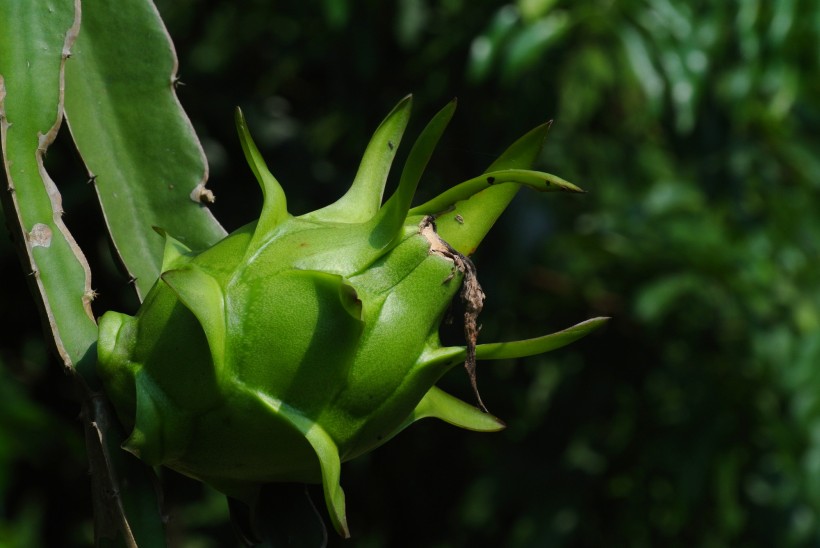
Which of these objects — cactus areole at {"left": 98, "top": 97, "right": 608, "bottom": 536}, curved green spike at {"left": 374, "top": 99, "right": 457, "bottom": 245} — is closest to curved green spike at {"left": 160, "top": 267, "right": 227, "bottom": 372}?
cactus areole at {"left": 98, "top": 97, "right": 608, "bottom": 536}

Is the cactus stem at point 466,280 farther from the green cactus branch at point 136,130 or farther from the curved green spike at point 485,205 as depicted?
the green cactus branch at point 136,130

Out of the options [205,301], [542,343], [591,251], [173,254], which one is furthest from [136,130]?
[591,251]

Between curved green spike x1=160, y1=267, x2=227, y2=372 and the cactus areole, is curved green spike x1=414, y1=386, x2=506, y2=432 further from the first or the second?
curved green spike x1=160, y1=267, x2=227, y2=372

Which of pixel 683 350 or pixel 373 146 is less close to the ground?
pixel 373 146

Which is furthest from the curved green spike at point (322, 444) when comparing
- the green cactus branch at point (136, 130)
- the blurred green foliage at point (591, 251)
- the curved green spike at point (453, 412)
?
the blurred green foliage at point (591, 251)

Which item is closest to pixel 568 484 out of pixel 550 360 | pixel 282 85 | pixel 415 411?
pixel 550 360

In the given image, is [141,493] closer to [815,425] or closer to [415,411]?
[415,411]
